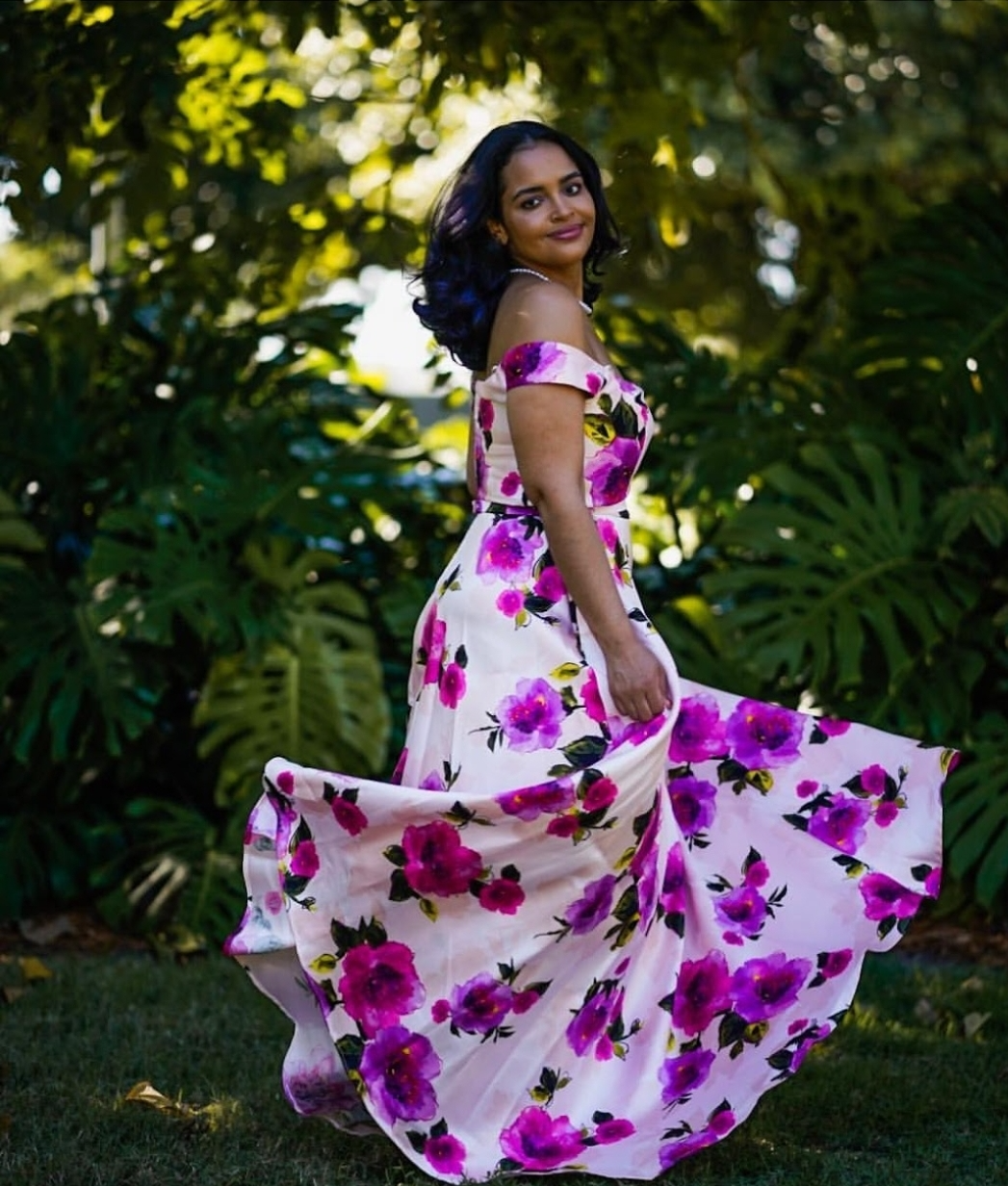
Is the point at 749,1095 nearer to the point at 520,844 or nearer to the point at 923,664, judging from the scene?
the point at 520,844

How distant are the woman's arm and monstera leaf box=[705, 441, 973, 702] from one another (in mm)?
1954

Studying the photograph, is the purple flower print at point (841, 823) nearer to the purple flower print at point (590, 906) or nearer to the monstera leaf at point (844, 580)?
the purple flower print at point (590, 906)

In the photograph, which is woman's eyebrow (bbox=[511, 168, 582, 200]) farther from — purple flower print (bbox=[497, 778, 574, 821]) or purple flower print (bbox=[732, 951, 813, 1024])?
purple flower print (bbox=[732, 951, 813, 1024])

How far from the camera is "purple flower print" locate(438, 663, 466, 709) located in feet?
10.9

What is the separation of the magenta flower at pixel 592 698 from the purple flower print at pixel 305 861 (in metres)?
0.56

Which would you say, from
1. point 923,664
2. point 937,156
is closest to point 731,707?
point 923,664

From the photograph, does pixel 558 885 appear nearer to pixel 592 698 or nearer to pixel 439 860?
pixel 439 860

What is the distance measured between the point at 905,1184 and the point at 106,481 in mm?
3768

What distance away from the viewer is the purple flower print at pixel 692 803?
354cm

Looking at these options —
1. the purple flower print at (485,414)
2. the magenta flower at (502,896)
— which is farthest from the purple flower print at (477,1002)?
the purple flower print at (485,414)

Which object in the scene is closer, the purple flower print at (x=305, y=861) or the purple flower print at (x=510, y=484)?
the purple flower print at (x=305, y=861)

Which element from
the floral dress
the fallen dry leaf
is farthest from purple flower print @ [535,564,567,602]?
the fallen dry leaf

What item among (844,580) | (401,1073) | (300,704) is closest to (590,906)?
(401,1073)

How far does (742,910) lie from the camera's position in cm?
347
